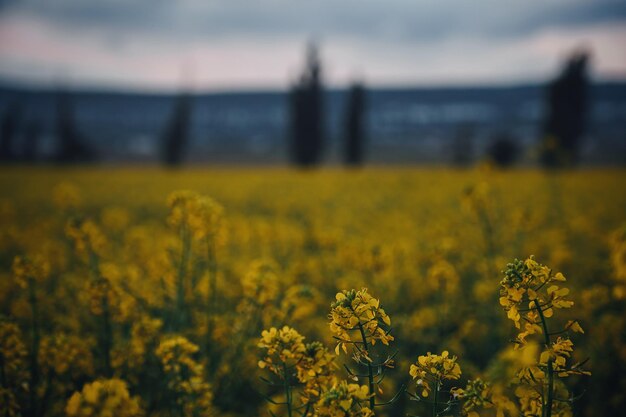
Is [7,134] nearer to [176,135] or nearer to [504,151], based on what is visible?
[176,135]

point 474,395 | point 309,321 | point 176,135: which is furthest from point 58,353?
point 176,135

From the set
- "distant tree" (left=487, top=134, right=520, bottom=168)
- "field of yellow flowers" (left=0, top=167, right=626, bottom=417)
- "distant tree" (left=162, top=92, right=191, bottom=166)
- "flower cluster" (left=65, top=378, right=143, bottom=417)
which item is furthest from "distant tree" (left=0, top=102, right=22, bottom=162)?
"flower cluster" (left=65, top=378, right=143, bottom=417)

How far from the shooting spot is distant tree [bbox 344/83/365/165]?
36984 millimetres

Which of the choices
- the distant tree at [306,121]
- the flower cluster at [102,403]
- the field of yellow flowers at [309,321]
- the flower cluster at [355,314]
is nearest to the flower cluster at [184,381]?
the field of yellow flowers at [309,321]

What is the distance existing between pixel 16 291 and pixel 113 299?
7.39 ft

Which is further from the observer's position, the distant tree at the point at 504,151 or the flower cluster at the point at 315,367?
the distant tree at the point at 504,151

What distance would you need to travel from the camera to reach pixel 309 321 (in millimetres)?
4195

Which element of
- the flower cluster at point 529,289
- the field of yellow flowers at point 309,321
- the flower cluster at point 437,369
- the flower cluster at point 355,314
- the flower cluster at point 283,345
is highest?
the flower cluster at point 529,289

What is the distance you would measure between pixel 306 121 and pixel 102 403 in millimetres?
34185

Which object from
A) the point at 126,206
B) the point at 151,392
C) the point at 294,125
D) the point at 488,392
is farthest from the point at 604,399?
the point at 294,125

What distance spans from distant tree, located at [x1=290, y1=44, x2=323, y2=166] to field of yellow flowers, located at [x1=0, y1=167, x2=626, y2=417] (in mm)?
27068

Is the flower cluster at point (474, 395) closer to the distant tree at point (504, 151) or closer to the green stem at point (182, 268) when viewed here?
the green stem at point (182, 268)

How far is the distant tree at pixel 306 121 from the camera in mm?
34688

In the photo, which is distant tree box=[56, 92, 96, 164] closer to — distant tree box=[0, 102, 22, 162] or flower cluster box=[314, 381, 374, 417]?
distant tree box=[0, 102, 22, 162]
